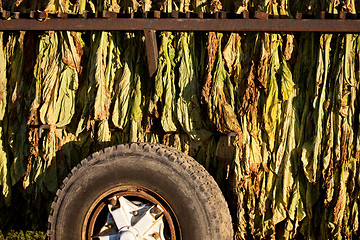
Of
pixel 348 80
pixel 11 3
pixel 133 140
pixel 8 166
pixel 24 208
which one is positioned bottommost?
pixel 24 208

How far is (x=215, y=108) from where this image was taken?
10.9 ft

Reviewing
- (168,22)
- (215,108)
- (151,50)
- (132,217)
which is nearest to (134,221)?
(132,217)

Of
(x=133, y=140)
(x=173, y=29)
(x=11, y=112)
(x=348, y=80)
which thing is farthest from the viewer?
(x=11, y=112)

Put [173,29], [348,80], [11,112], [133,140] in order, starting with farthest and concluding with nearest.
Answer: [11,112], [133,140], [173,29], [348,80]

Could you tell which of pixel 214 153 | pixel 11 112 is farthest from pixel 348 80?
pixel 11 112

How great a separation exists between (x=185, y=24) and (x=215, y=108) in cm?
64

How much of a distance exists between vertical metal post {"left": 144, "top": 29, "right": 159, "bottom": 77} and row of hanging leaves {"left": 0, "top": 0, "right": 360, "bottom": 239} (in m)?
0.06

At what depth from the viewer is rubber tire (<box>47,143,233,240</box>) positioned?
3088 millimetres

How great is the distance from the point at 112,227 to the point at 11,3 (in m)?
2.05

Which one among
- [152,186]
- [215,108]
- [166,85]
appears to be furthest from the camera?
[166,85]

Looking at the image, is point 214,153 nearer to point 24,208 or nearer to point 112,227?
point 112,227

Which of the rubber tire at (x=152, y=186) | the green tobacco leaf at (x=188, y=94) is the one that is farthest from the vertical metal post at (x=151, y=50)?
the rubber tire at (x=152, y=186)

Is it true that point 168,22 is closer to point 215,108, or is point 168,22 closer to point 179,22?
point 179,22

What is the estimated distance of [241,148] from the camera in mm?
3295
